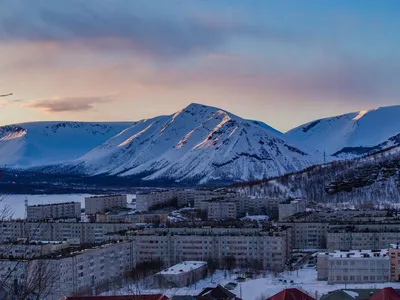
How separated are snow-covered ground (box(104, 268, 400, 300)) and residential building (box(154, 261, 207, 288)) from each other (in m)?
0.15

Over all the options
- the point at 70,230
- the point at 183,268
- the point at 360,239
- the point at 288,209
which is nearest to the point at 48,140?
the point at 288,209

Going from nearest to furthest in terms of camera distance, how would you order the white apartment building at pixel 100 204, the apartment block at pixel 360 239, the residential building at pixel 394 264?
1. the residential building at pixel 394 264
2. the apartment block at pixel 360 239
3. the white apartment building at pixel 100 204

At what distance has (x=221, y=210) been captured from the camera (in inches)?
1026

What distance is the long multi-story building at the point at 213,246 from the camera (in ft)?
50.8

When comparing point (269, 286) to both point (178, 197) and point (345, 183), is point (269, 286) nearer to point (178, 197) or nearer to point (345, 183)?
point (345, 183)

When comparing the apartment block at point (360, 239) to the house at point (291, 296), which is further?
the apartment block at point (360, 239)

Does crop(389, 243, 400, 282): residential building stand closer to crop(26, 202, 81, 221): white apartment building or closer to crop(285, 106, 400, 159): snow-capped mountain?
crop(26, 202, 81, 221): white apartment building

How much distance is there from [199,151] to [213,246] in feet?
197

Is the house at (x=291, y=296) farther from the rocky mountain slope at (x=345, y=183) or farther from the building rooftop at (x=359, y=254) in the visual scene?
the rocky mountain slope at (x=345, y=183)

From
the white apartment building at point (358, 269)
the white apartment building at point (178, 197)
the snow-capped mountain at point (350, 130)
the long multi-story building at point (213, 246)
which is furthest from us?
the snow-capped mountain at point (350, 130)

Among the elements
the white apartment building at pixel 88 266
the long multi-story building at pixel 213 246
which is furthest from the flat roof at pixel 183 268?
the long multi-story building at pixel 213 246

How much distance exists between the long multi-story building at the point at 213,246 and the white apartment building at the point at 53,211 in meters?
9.66

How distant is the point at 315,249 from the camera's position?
59.7ft

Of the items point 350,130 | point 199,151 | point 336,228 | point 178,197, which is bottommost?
point 336,228
